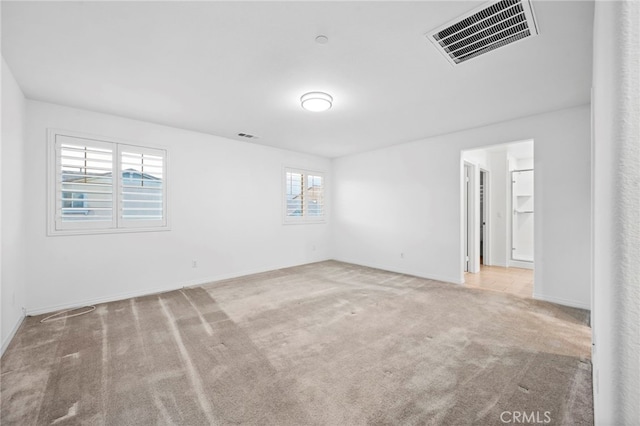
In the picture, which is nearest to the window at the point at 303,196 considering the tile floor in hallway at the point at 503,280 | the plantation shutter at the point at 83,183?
the plantation shutter at the point at 83,183

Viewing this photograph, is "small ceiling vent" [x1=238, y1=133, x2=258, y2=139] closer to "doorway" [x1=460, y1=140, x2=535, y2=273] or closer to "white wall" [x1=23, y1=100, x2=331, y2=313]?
"white wall" [x1=23, y1=100, x2=331, y2=313]

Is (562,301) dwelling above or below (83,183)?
below

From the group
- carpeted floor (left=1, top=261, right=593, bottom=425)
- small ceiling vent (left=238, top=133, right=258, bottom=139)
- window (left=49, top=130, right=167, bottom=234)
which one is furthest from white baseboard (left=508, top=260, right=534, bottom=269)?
window (left=49, top=130, right=167, bottom=234)

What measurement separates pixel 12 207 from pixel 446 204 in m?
5.65

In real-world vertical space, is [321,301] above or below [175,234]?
below

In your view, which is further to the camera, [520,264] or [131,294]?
[520,264]

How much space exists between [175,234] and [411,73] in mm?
4035

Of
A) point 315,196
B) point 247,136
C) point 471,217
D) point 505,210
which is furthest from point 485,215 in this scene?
point 247,136

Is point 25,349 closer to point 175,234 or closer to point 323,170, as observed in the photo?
point 175,234

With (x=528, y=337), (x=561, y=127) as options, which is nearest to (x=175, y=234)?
(x=528, y=337)

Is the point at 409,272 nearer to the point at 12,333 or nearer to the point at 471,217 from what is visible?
the point at 471,217

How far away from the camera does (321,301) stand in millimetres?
3707

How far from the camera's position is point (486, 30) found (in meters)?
2.05

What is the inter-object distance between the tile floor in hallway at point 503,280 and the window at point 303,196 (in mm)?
3453
